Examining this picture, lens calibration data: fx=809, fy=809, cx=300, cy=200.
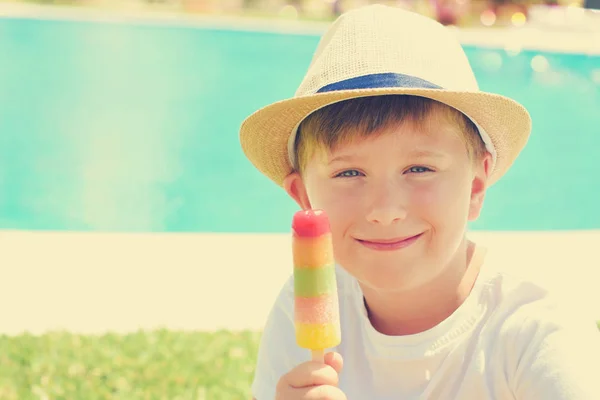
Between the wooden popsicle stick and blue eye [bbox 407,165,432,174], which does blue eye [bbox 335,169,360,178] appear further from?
the wooden popsicle stick

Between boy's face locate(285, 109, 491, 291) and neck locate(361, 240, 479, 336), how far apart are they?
0.19 meters

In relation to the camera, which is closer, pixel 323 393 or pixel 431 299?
pixel 323 393

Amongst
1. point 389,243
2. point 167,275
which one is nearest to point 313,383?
point 389,243

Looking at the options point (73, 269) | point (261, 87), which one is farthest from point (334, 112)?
point (261, 87)

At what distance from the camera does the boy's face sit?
2.43 meters

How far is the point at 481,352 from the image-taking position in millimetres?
2574

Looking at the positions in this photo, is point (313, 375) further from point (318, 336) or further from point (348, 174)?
point (348, 174)

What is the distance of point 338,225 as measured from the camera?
2516mm

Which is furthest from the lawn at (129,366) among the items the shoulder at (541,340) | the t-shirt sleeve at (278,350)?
the shoulder at (541,340)

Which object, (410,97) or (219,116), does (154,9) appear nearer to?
(219,116)

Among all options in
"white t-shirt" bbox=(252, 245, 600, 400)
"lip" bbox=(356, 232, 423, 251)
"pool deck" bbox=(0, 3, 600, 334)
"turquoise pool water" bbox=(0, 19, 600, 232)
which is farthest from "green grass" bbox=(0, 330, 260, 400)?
"turquoise pool water" bbox=(0, 19, 600, 232)

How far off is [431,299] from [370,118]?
712 millimetres

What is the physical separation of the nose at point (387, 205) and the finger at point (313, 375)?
0.46 metres

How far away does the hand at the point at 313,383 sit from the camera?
7.32 feet
